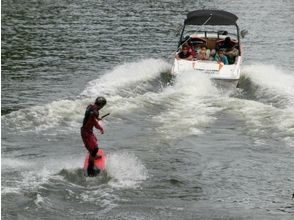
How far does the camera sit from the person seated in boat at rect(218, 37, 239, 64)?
27859mm

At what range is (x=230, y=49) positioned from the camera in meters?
29.0

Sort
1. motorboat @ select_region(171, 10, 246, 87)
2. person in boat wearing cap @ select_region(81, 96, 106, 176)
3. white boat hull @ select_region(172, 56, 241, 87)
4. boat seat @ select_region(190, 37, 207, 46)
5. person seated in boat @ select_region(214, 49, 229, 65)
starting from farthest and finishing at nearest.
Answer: boat seat @ select_region(190, 37, 207, 46) → person seated in boat @ select_region(214, 49, 229, 65) → motorboat @ select_region(171, 10, 246, 87) → white boat hull @ select_region(172, 56, 241, 87) → person in boat wearing cap @ select_region(81, 96, 106, 176)

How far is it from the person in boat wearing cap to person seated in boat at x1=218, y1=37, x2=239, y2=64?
1326cm

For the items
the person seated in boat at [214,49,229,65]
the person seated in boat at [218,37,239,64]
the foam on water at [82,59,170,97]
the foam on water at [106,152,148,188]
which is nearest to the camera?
the foam on water at [106,152,148,188]

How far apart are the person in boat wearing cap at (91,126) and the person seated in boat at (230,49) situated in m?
13.3

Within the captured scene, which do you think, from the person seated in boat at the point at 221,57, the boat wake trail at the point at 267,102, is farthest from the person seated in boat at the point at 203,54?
the boat wake trail at the point at 267,102

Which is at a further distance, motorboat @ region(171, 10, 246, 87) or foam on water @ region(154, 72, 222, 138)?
motorboat @ region(171, 10, 246, 87)

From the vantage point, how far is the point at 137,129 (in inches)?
802

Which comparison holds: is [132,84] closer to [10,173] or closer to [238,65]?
[238,65]

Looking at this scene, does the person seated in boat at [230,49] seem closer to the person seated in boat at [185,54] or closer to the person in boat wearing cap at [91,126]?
the person seated in boat at [185,54]

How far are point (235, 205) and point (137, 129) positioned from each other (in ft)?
20.8

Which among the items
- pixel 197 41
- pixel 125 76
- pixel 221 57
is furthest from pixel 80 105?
pixel 197 41

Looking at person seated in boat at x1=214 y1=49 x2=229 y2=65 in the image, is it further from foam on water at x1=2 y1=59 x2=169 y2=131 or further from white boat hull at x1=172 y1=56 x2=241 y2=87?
foam on water at x1=2 y1=59 x2=169 y2=131

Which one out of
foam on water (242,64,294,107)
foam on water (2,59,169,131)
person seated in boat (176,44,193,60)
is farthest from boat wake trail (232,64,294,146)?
foam on water (2,59,169,131)
